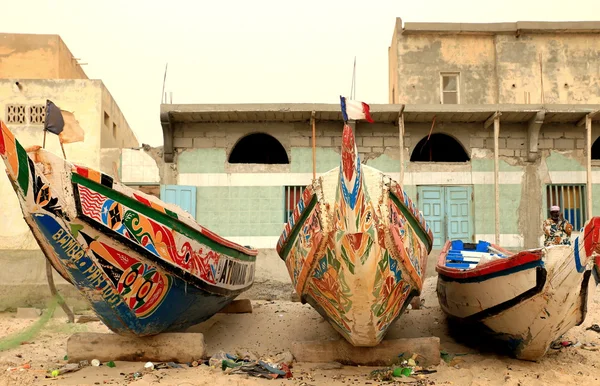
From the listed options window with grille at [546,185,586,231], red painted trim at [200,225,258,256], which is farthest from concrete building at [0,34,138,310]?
window with grille at [546,185,586,231]

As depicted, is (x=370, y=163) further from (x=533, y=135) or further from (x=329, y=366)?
(x=329, y=366)

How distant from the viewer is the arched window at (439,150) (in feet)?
43.7

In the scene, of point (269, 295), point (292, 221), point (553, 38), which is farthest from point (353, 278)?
point (553, 38)

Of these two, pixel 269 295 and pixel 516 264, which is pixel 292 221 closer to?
pixel 516 264

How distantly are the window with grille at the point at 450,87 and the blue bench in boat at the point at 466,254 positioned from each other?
7.92 m

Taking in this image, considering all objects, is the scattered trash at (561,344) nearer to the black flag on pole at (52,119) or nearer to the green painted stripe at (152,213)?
the green painted stripe at (152,213)

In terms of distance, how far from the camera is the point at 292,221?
17.7 feet

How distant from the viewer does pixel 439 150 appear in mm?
14203

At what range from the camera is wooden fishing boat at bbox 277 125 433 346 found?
4141 mm

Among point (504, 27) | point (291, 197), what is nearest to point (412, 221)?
point (291, 197)

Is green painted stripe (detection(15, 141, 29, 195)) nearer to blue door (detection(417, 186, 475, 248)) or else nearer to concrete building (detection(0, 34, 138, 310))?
concrete building (detection(0, 34, 138, 310))

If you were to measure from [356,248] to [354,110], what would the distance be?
3.59 feet

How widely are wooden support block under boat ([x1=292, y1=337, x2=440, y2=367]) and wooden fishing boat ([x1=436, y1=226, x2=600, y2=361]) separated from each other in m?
0.67

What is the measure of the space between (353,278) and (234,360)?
6.30ft
